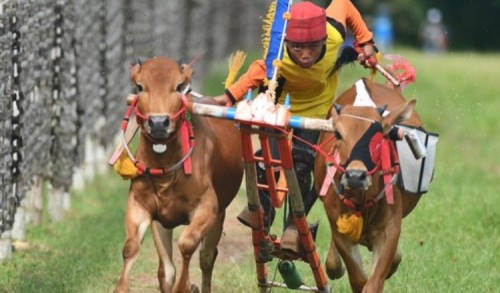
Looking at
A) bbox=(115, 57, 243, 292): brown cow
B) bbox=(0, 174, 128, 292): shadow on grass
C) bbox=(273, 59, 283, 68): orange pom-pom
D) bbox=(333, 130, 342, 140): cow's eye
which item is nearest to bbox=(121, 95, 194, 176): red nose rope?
bbox=(115, 57, 243, 292): brown cow

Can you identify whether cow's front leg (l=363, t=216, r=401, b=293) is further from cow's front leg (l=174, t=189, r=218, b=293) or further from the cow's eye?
cow's front leg (l=174, t=189, r=218, b=293)

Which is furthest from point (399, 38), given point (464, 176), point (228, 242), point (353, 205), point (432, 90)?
point (353, 205)

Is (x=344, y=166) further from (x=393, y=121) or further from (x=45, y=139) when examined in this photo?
(x=45, y=139)

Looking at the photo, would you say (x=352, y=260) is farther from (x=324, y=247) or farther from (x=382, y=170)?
(x=324, y=247)

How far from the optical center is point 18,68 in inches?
522

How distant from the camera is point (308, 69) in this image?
35.3ft

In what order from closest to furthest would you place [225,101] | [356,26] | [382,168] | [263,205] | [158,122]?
[158,122] < [382,168] < [225,101] < [263,205] < [356,26]

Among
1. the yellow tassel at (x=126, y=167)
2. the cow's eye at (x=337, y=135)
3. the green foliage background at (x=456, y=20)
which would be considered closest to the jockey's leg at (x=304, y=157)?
the cow's eye at (x=337, y=135)

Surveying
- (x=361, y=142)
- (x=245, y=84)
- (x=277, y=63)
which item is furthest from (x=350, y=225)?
(x=245, y=84)

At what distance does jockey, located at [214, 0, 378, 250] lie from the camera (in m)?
10.4

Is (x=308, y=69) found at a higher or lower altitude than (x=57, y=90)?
higher

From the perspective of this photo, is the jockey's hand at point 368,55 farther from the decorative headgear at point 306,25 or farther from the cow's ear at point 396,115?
the cow's ear at point 396,115

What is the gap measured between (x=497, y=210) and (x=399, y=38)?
5418 centimetres

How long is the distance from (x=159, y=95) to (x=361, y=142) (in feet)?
4.50
